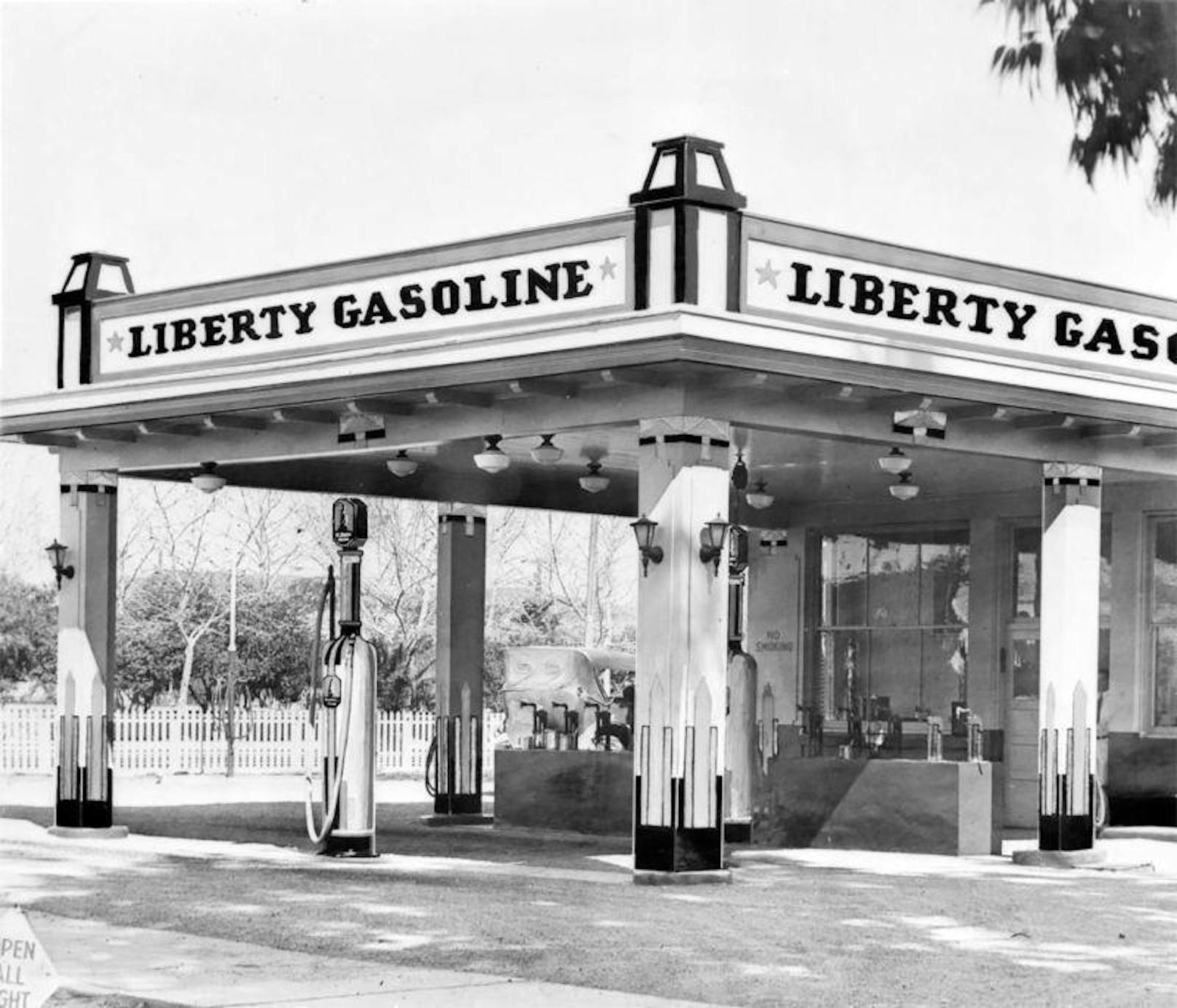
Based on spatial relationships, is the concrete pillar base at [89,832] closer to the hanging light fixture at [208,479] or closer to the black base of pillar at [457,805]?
the hanging light fixture at [208,479]

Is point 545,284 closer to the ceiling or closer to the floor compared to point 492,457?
closer to the ceiling

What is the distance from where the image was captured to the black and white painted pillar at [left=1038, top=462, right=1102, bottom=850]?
1850 cm

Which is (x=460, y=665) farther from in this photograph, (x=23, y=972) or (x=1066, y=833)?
(x=23, y=972)

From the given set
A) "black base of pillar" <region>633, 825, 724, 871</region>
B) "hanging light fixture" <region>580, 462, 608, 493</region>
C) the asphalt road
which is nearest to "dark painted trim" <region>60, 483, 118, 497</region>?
the asphalt road

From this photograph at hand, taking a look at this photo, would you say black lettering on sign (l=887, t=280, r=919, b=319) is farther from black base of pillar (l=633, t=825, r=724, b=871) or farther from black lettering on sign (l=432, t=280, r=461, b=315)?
black base of pillar (l=633, t=825, r=724, b=871)

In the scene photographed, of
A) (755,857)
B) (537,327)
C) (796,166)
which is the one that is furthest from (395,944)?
(796,166)

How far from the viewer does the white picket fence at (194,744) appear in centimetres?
3503

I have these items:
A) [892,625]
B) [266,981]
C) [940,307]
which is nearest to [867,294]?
[940,307]

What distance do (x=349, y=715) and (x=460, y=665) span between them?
6.12 meters

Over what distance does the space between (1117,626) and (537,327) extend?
879cm

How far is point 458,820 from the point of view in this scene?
75.8ft

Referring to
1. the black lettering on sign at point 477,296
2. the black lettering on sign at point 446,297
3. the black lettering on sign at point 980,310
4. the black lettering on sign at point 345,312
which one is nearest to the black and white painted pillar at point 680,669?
the black lettering on sign at point 477,296

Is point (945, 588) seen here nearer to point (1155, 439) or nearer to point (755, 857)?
point (1155, 439)

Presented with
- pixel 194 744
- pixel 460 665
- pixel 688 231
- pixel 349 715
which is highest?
pixel 688 231
